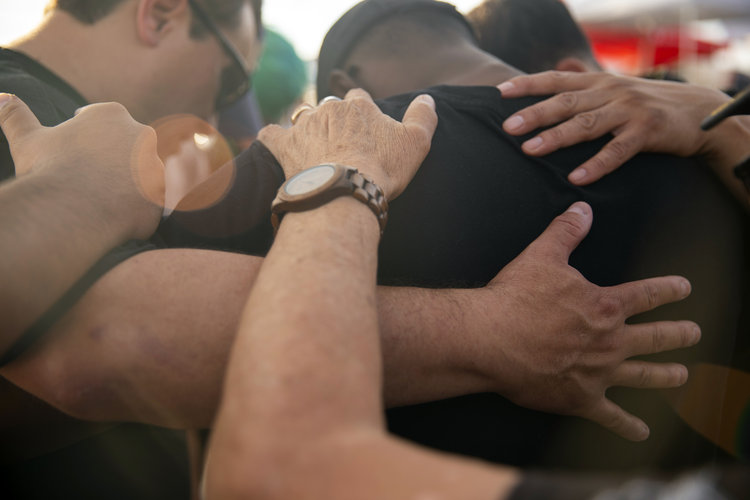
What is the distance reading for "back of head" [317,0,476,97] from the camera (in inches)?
89.0

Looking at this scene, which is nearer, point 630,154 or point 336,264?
point 336,264

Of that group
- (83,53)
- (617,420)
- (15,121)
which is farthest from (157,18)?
(617,420)

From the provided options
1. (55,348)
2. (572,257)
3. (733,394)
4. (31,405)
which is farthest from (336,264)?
(733,394)

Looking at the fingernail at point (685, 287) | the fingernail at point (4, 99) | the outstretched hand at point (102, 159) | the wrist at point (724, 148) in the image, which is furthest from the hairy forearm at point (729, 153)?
the fingernail at point (4, 99)

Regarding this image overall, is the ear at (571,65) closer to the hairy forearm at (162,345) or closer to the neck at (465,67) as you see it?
the neck at (465,67)

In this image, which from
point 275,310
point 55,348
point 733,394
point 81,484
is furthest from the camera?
point 81,484

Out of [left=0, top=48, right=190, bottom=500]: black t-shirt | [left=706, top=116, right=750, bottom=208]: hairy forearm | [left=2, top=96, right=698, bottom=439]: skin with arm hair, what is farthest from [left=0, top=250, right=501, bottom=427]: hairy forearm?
[left=706, top=116, right=750, bottom=208]: hairy forearm

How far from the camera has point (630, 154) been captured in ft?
5.08

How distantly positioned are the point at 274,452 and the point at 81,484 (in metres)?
1.54

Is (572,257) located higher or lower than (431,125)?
lower

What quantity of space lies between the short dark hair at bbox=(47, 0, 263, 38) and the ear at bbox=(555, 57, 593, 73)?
5.43ft

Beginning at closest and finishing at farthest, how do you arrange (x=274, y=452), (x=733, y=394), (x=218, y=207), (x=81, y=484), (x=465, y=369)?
(x=274, y=452), (x=465, y=369), (x=218, y=207), (x=733, y=394), (x=81, y=484)

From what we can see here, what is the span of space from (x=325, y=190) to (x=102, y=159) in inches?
23.3

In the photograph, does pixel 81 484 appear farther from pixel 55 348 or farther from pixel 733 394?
pixel 733 394
